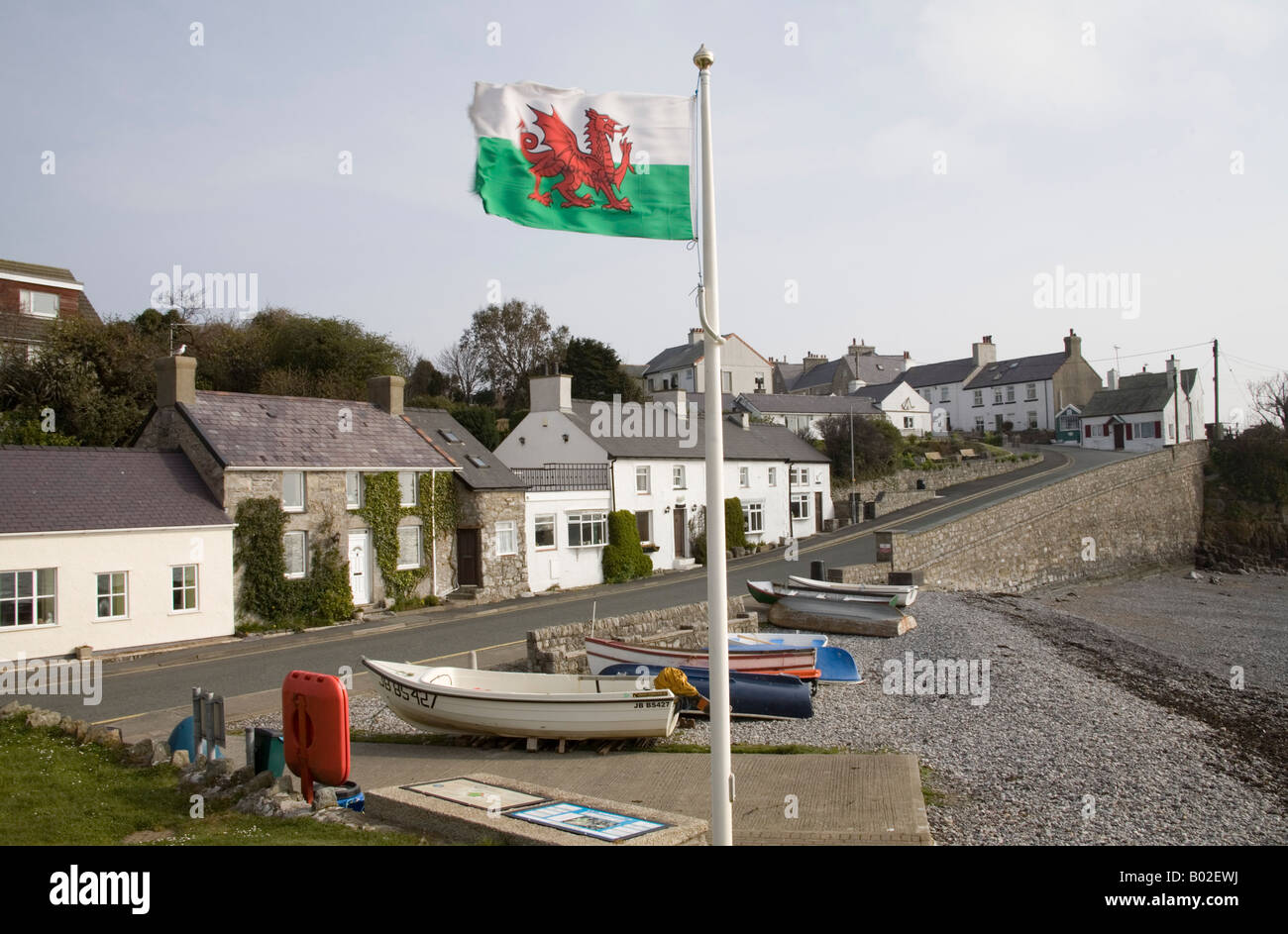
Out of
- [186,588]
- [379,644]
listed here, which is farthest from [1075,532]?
[186,588]

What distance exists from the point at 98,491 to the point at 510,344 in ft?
141

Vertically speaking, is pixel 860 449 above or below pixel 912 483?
above

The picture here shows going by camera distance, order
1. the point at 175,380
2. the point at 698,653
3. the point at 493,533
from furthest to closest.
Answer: the point at 493,533
the point at 175,380
the point at 698,653

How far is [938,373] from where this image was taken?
9031 cm

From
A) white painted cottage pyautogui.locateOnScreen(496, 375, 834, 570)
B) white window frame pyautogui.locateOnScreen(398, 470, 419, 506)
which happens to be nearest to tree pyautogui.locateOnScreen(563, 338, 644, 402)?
white painted cottage pyautogui.locateOnScreen(496, 375, 834, 570)

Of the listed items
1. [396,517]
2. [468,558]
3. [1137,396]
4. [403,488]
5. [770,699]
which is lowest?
[770,699]

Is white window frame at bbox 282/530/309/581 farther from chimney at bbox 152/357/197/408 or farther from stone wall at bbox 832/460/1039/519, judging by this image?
stone wall at bbox 832/460/1039/519

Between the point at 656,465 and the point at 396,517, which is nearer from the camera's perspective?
the point at 396,517

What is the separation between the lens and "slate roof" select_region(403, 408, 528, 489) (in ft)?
105

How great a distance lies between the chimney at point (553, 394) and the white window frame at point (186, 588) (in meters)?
17.8

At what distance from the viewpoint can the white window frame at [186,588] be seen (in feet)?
76.6

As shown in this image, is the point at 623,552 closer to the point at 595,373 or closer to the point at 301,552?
the point at 301,552
